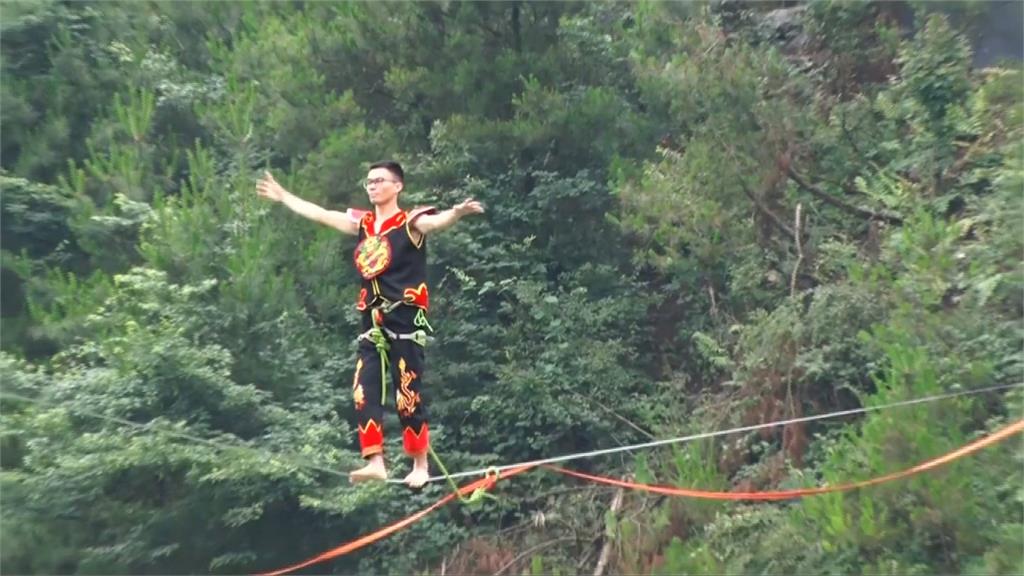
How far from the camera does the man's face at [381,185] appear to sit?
19.7 ft

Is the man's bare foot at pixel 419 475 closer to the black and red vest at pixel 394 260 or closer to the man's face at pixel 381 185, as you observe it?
the black and red vest at pixel 394 260

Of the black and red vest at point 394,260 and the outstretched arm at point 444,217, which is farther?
the black and red vest at point 394,260

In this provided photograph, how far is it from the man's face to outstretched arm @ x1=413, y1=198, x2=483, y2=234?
0.56 ft

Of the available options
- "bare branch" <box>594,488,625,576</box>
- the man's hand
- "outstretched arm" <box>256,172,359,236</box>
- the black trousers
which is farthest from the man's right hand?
"bare branch" <box>594,488,625,576</box>

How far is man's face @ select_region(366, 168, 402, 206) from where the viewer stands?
600 cm

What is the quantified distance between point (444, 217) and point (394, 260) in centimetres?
36

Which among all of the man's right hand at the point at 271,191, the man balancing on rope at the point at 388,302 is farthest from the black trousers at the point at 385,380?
the man's right hand at the point at 271,191

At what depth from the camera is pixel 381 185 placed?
601 cm

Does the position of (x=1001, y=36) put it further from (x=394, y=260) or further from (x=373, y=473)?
(x=373, y=473)

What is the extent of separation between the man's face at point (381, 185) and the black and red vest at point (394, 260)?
8 centimetres

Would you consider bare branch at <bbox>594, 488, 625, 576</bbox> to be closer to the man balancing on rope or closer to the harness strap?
the man balancing on rope

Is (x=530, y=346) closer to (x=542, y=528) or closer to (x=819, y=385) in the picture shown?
(x=542, y=528)

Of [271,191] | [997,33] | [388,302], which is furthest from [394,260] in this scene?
[997,33]

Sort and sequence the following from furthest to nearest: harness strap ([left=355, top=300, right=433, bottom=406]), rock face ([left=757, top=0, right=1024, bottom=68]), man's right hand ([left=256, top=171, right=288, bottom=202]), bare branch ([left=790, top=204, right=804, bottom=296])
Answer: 1. rock face ([left=757, top=0, right=1024, bottom=68])
2. bare branch ([left=790, top=204, right=804, bottom=296])
3. man's right hand ([left=256, top=171, right=288, bottom=202])
4. harness strap ([left=355, top=300, right=433, bottom=406])
